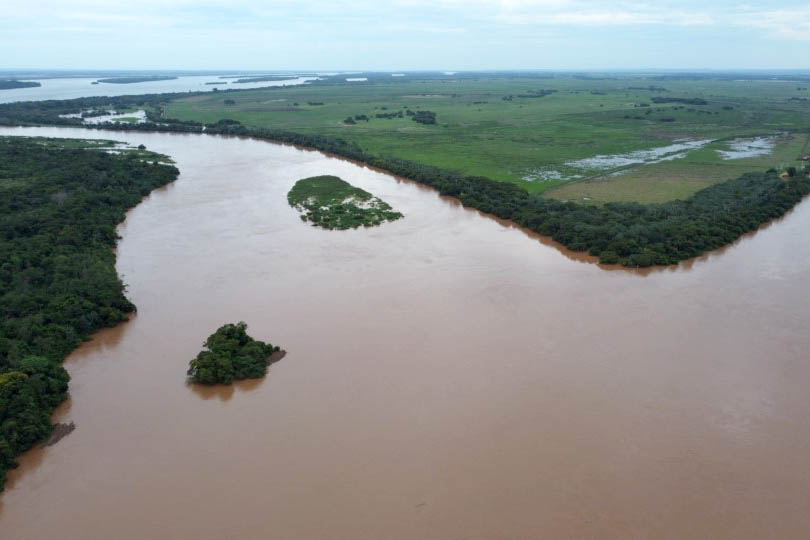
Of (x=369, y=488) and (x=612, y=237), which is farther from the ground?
(x=612, y=237)

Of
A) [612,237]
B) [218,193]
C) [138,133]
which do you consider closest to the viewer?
[612,237]

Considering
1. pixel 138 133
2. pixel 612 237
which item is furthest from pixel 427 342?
pixel 138 133

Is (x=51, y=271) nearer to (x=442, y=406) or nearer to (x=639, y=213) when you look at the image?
(x=442, y=406)

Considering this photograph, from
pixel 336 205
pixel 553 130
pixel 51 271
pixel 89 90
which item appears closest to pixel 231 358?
pixel 51 271

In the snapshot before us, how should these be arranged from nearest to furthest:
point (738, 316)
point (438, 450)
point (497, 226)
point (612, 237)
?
point (438, 450) → point (738, 316) → point (612, 237) → point (497, 226)

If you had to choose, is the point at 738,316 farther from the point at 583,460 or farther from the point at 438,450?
the point at 438,450

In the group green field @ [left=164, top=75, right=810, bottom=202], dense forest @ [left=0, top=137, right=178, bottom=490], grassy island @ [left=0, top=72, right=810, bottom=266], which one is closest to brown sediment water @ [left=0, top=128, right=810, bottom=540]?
dense forest @ [left=0, top=137, right=178, bottom=490]

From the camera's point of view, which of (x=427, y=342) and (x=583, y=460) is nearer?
(x=583, y=460)

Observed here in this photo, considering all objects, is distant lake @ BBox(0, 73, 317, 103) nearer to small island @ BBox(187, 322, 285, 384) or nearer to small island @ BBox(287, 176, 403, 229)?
small island @ BBox(287, 176, 403, 229)
